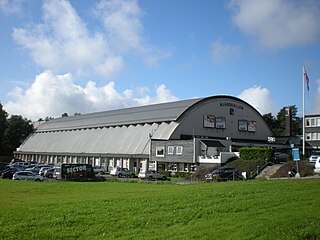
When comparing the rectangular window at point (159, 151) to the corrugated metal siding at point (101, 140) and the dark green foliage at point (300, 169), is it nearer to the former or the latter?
the corrugated metal siding at point (101, 140)

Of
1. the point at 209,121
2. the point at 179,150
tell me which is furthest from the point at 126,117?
the point at 179,150

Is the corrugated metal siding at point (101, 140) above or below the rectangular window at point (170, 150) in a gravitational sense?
above

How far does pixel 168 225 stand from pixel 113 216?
227 cm

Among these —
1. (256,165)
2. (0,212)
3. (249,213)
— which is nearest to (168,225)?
(249,213)

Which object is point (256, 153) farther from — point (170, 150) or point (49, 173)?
point (49, 173)

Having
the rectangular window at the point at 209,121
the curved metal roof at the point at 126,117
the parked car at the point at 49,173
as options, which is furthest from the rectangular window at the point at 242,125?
the parked car at the point at 49,173

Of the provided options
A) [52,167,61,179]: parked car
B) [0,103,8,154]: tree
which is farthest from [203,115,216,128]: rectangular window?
[0,103,8,154]: tree

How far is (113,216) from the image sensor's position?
13461mm

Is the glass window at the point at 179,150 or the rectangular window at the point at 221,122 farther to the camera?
the rectangular window at the point at 221,122

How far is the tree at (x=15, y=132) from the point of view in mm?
110875

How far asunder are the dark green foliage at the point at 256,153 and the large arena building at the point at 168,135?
237 centimetres

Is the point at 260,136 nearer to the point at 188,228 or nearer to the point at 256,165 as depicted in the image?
the point at 256,165

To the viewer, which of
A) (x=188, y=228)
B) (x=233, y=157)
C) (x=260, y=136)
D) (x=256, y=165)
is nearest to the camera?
(x=188, y=228)

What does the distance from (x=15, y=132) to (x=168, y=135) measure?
62.8 m
